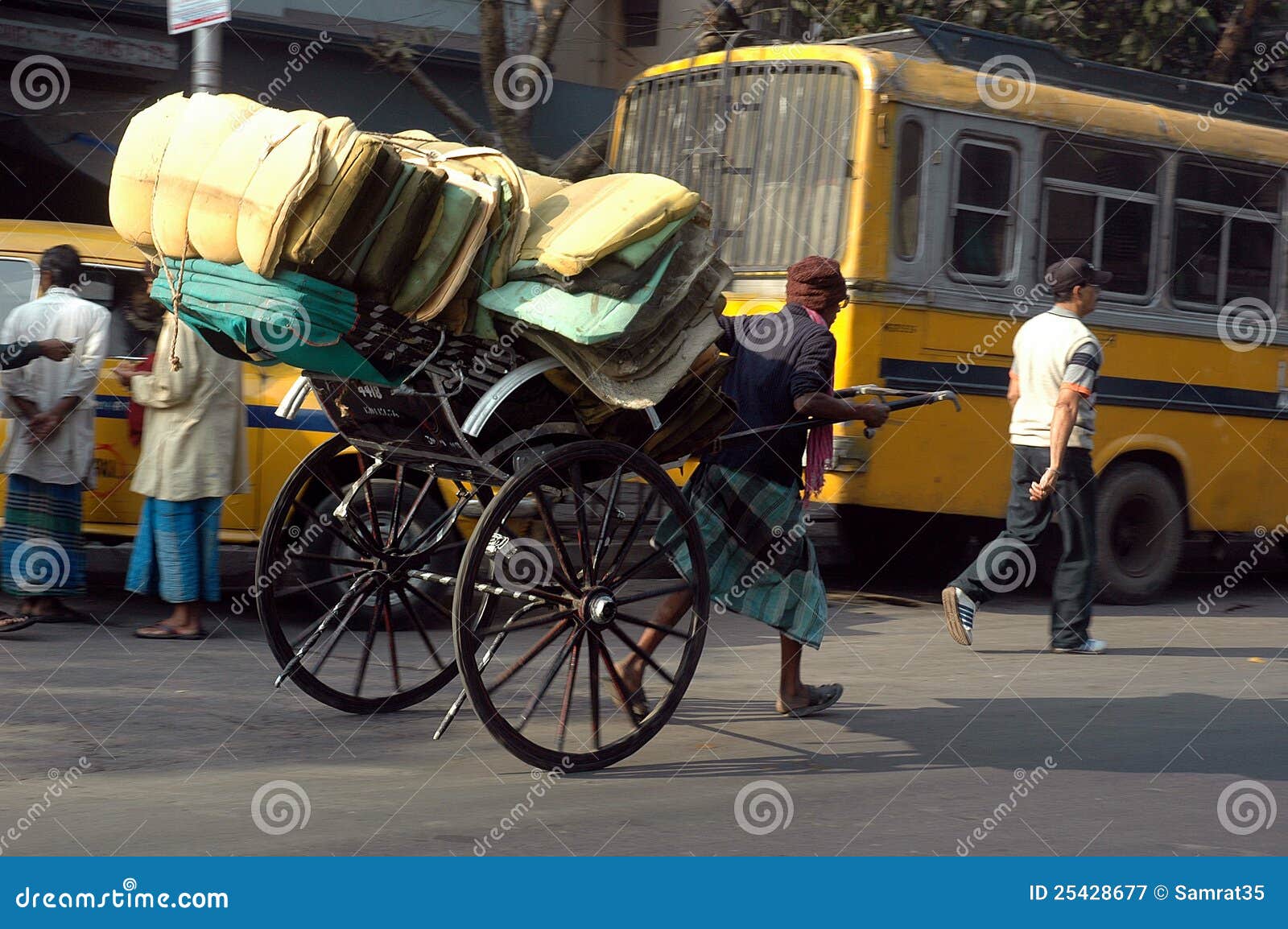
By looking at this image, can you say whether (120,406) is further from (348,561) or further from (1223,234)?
(1223,234)

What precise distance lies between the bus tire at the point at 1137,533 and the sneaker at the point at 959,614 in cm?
233

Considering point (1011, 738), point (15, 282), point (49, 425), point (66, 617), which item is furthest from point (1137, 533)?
point (15, 282)

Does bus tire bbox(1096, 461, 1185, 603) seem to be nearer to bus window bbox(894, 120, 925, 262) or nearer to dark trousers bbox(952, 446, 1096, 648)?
dark trousers bbox(952, 446, 1096, 648)

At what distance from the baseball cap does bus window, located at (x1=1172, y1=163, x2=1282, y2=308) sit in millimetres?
2353

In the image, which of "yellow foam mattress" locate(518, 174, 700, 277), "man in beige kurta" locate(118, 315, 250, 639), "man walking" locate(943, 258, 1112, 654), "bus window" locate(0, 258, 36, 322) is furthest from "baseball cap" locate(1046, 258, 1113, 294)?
"bus window" locate(0, 258, 36, 322)

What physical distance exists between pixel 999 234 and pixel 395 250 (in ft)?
17.7

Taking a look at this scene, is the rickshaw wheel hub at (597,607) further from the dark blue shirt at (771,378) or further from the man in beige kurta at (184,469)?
the man in beige kurta at (184,469)

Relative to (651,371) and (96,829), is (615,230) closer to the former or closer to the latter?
(651,371)

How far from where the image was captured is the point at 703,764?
556 cm

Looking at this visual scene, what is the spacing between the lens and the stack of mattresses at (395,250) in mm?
4695

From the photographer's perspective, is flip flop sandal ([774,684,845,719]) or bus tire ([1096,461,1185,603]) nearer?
flip flop sandal ([774,684,845,719])

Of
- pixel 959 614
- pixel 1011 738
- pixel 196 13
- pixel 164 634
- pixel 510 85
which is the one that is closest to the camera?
pixel 1011 738

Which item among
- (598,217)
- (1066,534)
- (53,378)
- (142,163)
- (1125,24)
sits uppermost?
(1125,24)

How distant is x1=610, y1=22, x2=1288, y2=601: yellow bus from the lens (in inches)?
350
